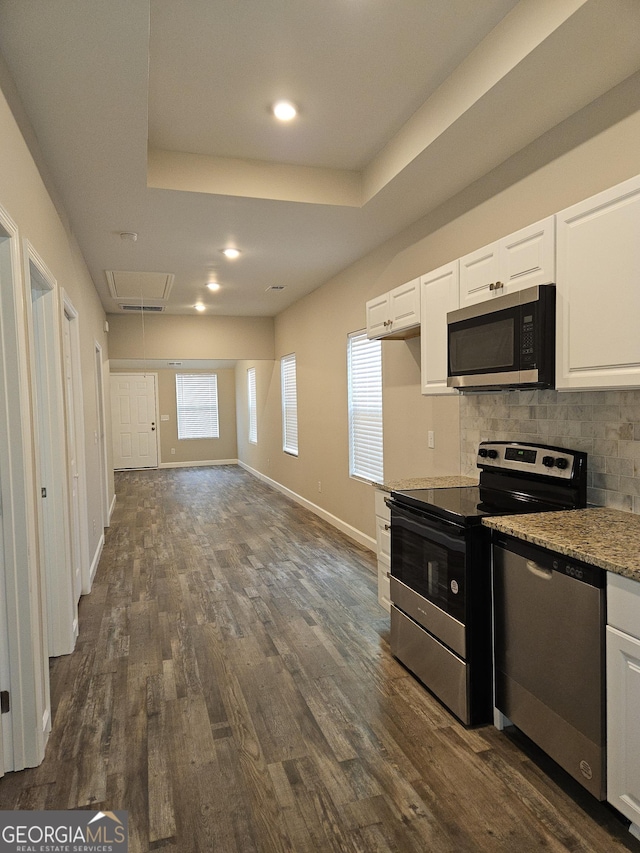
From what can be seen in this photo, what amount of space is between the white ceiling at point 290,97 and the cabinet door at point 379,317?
618 mm

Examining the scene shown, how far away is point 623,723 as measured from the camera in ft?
5.23

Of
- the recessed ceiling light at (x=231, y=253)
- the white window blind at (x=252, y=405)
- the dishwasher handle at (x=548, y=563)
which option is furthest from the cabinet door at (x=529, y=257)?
the white window blind at (x=252, y=405)

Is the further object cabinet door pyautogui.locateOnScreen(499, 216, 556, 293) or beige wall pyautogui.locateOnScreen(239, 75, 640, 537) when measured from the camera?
beige wall pyautogui.locateOnScreen(239, 75, 640, 537)

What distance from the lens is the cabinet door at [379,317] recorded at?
11.6ft

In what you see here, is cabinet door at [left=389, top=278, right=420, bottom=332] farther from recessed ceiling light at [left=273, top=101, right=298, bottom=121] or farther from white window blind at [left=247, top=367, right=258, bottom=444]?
white window blind at [left=247, top=367, right=258, bottom=444]

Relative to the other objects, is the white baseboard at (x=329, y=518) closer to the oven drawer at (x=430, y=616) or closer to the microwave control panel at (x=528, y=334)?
the oven drawer at (x=430, y=616)

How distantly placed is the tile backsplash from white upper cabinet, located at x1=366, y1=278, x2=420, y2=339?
68cm

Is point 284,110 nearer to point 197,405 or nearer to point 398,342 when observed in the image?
point 398,342

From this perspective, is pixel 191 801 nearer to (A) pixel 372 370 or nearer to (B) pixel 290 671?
(B) pixel 290 671

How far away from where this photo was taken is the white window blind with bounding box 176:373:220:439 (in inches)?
451

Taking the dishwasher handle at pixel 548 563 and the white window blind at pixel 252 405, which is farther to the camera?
the white window blind at pixel 252 405

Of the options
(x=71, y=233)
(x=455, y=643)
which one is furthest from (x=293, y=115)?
(x=455, y=643)

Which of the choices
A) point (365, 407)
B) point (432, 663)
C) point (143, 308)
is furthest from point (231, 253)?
point (432, 663)

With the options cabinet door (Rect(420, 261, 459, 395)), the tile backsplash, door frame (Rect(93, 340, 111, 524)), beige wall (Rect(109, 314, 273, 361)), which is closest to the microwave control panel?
the tile backsplash
